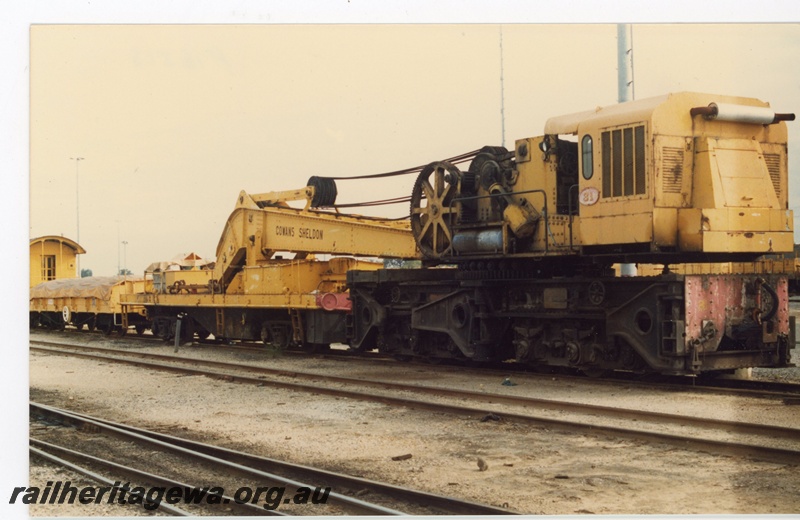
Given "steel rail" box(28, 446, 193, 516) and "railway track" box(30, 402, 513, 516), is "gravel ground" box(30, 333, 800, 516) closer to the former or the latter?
"steel rail" box(28, 446, 193, 516)

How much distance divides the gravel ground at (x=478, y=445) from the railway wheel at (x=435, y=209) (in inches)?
85.4

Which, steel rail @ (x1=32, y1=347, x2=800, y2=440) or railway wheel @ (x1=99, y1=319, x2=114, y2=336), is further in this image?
railway wheel @ (x1=99, y1=319, x2=114, y2=336)

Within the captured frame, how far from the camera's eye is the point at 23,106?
7.91 m

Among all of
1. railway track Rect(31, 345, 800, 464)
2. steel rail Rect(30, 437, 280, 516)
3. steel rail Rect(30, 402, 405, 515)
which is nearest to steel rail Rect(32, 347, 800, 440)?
railway track Rect(31, 345, 800, 464)

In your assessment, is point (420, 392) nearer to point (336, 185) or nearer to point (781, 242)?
point (781, 242)

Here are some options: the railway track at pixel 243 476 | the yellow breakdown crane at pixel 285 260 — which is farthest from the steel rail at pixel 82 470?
the yellow breakdown crane at pixel 285 260

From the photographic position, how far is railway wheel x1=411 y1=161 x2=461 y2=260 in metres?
13.7

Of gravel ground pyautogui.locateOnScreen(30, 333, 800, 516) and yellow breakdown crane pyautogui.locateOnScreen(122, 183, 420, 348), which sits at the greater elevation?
yellow breakdown crane pyautogui.locateOnScreen(122, 183, 420, 348)

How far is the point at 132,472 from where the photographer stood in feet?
24.3

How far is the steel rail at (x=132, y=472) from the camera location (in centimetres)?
647

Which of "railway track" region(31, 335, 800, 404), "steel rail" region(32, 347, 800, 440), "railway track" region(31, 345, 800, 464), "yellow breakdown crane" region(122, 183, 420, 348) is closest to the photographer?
"railway track" region(31, 345, 800, 464)

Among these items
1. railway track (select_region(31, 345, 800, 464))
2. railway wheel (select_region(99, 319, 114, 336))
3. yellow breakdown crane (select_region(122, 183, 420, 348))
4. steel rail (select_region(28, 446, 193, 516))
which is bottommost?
steel rail (select_region(28, 446, 193, 516))

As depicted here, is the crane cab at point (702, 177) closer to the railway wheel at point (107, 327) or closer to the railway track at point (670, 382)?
the railway track at point (670, 382)

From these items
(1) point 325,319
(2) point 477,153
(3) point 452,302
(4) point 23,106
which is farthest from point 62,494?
(1) point 325,319
